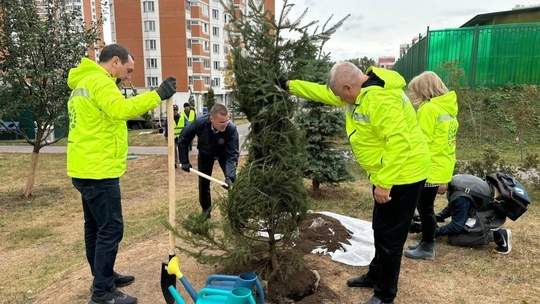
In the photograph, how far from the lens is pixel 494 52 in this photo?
1314 centimetres

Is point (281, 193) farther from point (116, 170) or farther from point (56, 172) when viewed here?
point (56, 172)

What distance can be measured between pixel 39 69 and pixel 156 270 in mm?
5669

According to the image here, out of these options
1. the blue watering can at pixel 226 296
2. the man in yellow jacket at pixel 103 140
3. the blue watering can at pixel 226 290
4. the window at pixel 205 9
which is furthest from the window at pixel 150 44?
the blue watering can at pixel 226 296

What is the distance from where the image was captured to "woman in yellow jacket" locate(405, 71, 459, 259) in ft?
A: 12.8

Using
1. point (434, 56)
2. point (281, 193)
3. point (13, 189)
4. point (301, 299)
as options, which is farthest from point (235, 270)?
point (434, 56)

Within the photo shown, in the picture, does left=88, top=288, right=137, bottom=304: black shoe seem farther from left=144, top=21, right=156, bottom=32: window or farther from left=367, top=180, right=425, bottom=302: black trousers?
left=144, top=21, right=156, bottom=32: window

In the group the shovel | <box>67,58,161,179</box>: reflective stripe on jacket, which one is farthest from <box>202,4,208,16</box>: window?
the shovel

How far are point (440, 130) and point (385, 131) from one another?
154 centimetres

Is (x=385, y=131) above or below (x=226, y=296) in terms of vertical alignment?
above

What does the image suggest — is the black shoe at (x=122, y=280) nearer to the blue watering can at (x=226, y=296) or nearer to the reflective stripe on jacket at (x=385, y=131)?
the blue watering can at (x=226, y=296)

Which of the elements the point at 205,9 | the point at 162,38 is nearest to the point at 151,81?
the point at 162,38

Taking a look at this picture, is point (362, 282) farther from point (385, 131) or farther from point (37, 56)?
point (37, 56)

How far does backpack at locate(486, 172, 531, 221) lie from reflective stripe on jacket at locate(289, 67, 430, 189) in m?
2.08

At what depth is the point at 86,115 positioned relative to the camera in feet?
9.80
